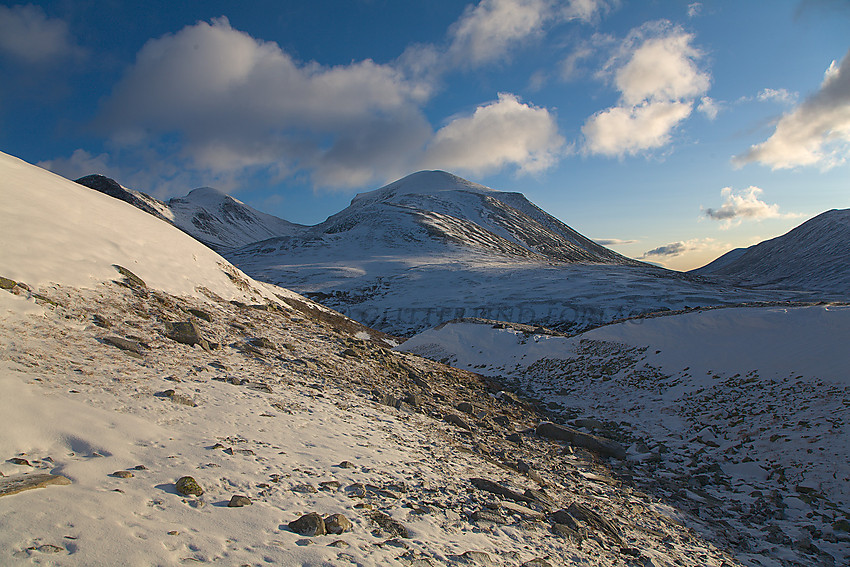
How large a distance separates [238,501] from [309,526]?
106cm

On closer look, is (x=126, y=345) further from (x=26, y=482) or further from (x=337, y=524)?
(x=337, y=524)

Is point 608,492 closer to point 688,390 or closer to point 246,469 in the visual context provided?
point 246,469

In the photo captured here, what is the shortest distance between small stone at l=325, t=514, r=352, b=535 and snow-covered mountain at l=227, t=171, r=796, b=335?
180 feet

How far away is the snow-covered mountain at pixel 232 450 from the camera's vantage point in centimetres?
483

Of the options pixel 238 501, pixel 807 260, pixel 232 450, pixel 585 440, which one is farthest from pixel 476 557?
pixel 807 260

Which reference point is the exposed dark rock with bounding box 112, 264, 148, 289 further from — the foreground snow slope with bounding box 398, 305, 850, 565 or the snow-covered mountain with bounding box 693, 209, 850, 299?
the snow-covered mountain with bounding box 693, 209, 850, 299

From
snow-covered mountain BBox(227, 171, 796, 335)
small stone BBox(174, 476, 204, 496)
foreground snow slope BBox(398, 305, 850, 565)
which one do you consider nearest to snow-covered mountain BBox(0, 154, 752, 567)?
small stone BBox(174, 476, 204, 496)

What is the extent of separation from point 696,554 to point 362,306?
64293mm

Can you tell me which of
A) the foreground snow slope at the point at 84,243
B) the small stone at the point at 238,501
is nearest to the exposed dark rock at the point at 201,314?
the foreground snow slope at the point at 84,243

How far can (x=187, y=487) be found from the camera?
219 inches

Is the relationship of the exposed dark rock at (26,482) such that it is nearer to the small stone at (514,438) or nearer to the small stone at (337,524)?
the small stone at (337,524)

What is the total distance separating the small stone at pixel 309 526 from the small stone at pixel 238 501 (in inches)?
28.5

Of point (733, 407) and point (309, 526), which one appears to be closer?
point (309, 526)

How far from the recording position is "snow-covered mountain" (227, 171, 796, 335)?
62719 mm
